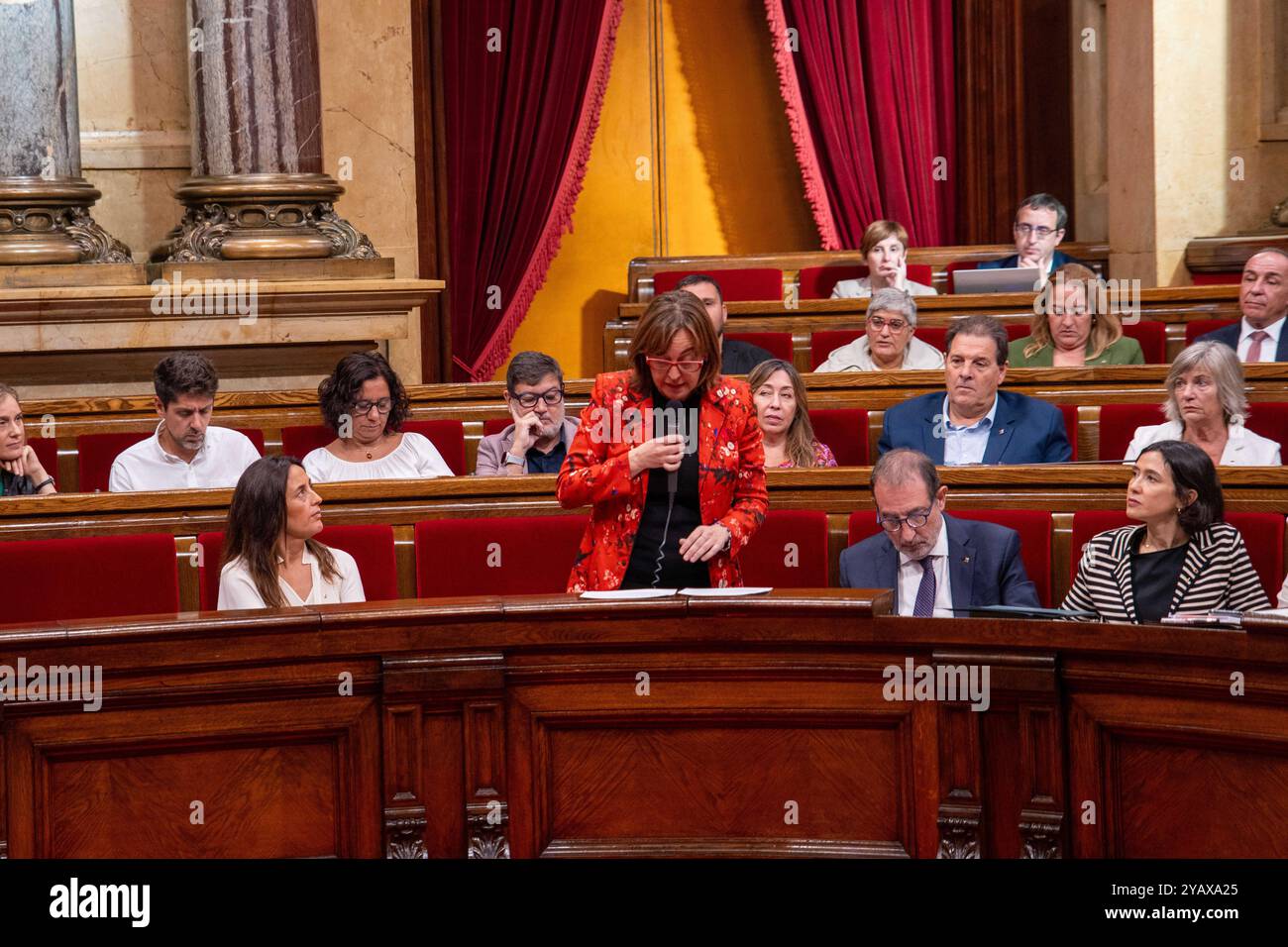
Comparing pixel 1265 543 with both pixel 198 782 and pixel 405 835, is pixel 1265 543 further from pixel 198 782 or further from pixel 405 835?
pixel 198 782

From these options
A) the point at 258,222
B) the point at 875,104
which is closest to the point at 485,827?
the point at 258,222

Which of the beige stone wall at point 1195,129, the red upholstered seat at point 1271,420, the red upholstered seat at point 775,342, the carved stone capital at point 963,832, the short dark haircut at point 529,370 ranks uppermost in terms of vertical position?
the beige stone wall at point 1195,129

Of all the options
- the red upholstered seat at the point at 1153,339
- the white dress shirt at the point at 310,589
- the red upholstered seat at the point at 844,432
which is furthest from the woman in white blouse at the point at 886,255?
the white dress shirt at the point at 310,589

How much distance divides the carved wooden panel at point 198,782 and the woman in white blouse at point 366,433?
164 centimetres

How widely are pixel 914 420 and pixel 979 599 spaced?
3.29 feet

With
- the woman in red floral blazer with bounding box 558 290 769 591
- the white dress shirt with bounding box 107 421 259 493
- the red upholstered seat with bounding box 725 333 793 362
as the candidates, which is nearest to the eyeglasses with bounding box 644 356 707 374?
the woman in red floral blazer with bounding box 558 290 769 591

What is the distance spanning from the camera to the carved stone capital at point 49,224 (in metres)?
5.49

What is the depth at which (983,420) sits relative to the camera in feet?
12.9

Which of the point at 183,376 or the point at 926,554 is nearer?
the point at 926,554

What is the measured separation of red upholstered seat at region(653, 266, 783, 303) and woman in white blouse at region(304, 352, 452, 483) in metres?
2.45

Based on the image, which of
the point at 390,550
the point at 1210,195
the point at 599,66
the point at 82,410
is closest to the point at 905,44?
the point at 599,66

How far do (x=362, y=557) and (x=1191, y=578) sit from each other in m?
1.61

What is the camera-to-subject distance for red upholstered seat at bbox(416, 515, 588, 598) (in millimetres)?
3512

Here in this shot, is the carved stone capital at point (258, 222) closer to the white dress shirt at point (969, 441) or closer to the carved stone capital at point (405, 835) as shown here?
the white dress shirt at point (969, 441)
